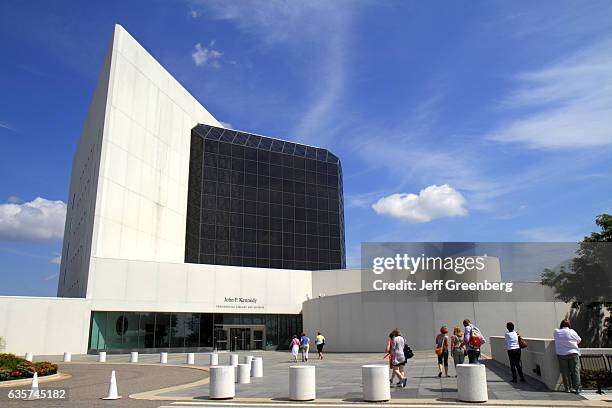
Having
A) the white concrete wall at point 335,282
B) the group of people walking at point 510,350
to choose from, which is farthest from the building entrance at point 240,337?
the group of people walking at point 510,350

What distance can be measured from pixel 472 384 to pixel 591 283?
27.8 metres

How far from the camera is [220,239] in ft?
171

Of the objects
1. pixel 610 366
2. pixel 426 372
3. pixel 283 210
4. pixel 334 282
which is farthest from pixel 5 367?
pixel 283 210

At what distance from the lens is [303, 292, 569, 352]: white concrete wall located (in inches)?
1369

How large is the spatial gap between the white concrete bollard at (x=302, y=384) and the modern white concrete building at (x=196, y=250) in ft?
79.2

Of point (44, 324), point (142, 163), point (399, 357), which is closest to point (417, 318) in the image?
point (399, 357)

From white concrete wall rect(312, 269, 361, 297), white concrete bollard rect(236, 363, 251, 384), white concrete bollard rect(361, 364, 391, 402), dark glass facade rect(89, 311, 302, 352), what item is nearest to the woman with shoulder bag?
white concrete bollard rect(361, 364, 391, 402)

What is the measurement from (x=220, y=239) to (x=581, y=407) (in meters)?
44.0

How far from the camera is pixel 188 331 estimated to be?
43.3 m

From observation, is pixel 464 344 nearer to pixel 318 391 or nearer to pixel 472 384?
pixel 472 384

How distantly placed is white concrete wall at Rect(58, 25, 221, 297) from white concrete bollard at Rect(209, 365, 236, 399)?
29408 millimetres

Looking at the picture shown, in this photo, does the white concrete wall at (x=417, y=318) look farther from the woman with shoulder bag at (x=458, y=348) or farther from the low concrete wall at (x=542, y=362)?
the woman with shoulder bag at (x=458, y=348)

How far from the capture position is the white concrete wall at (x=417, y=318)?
3478 centimetres

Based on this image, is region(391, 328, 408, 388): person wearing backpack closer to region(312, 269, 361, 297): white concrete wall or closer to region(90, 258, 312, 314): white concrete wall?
region(90, 258, 312, 314): white concrete wall
